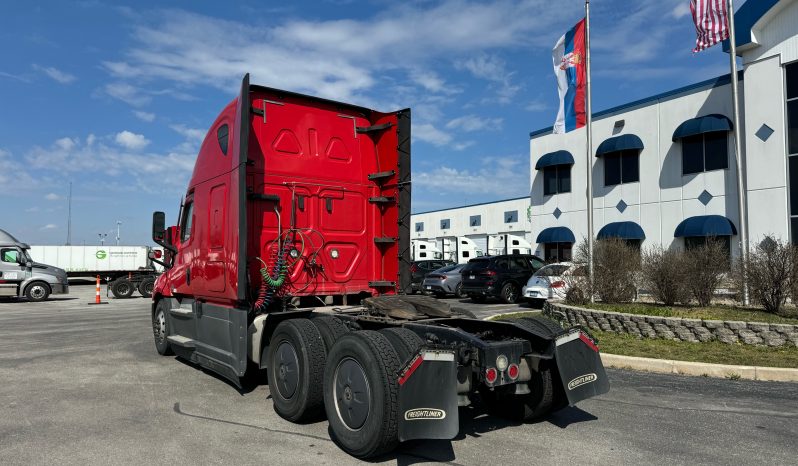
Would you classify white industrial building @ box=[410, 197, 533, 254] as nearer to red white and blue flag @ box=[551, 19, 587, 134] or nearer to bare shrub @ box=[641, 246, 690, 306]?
red white and blue flag @ box=[551, 19, 587, 134]

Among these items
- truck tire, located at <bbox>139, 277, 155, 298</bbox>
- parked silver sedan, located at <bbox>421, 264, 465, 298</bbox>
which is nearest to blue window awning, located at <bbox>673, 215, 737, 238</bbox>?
parked silver sedan, located at <bbox>421, 264, 465, 298</bbox>

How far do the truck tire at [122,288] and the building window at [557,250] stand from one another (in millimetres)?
19140

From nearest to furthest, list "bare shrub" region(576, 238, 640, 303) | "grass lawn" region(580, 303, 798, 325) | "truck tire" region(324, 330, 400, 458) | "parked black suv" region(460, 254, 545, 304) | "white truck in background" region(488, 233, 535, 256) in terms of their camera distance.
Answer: "truck tire" region(324, 330, 400, 458) → "grass lawn" region(580, 303, 798, 325) → "bare shrub" region(576, 238, 640, 303) → "parked black suv" region(460, 254, 545, 304) → "white truck in background" region(488, 233, 535, 256)

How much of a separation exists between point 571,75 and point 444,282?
906 centimetres

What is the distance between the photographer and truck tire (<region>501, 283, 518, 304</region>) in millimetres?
18234

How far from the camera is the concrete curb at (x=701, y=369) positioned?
711 centimetres

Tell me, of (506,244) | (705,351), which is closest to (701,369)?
(705,351)

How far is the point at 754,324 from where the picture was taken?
878 centimetres

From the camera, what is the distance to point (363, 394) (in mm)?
4348

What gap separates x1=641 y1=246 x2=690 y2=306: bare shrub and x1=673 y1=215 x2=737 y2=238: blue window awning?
870 centimetres

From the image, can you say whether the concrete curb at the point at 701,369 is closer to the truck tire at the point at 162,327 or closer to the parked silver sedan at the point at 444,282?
the truck tire at the point at 162,327

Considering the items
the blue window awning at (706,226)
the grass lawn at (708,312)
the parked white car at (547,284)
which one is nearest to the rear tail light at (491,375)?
the grass lawn at (708,312)

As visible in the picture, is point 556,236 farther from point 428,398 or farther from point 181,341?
point 428,398

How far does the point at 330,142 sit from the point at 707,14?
13615mm
